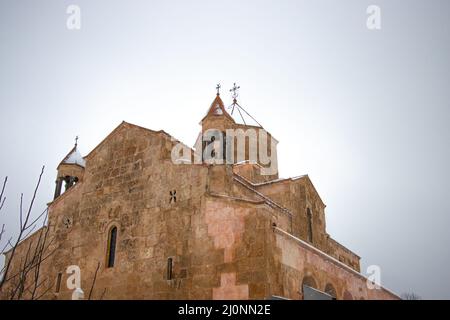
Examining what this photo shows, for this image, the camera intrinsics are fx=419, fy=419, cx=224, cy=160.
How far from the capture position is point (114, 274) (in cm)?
1245

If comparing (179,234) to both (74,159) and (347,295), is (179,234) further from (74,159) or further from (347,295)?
(74,159)

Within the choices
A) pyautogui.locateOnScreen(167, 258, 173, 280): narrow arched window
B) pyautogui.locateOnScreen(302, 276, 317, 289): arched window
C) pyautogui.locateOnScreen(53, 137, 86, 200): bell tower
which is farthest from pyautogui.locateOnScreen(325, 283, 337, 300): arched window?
pyautogui.locateOnScreen(53, 137, 86, 200): bell tower

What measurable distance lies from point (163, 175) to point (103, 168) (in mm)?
2970

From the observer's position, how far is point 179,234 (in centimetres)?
1155

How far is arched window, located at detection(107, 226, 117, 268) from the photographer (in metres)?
12.9

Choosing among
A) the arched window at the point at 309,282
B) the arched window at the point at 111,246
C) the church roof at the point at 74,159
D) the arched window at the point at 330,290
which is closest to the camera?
the arched window at the point at 309,282

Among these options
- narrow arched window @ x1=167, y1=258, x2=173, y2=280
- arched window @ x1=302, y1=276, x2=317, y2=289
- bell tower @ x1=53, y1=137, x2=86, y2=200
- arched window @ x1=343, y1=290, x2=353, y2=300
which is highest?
bell tower @ x1=53, y1=137, x2=86, y2=200

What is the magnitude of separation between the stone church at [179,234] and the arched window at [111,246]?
0.10 ft

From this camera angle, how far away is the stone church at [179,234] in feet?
33.4

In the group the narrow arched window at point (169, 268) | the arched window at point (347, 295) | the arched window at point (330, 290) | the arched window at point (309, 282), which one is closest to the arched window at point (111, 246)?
the narrow arched window at point (169, 268)

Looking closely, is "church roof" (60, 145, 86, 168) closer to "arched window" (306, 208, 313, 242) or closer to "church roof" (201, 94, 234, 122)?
"church roof" (201, 94, 234, 122)

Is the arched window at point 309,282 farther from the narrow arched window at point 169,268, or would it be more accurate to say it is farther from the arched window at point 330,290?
the narrow arched window at point 169,268

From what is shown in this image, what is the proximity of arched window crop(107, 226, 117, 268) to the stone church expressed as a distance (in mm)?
31
